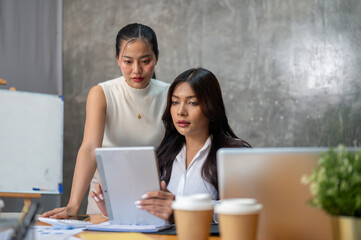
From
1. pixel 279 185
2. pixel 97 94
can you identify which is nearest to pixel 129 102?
pixel 97 94

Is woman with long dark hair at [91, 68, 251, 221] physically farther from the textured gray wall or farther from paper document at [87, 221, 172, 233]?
the textured gray wall

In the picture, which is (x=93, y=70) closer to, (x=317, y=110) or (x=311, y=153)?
(x=317, y=110)

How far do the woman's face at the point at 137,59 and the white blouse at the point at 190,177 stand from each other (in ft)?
1.33

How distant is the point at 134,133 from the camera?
2.35m

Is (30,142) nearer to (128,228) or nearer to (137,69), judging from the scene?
(137,69)

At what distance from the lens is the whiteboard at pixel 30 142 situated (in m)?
3.15

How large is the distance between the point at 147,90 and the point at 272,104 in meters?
1.41

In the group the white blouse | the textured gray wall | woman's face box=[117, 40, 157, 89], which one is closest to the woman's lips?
the white blouse

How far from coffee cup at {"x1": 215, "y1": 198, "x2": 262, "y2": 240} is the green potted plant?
5.5 inches

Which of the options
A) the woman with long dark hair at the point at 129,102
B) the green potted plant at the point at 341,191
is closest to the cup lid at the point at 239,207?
the green potted plant at the point at 341,191

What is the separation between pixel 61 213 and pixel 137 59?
2.55 feet

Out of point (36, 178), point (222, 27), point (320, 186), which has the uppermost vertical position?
point (222, 27)

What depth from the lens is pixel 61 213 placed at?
1.71m

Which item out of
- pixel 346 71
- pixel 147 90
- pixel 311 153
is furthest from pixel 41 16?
pixel 311 153
